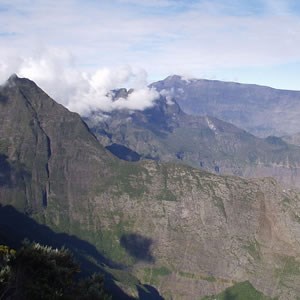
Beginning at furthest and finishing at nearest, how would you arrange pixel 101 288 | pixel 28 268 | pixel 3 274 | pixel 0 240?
pixel 0 240
pixel 101 288
pixel 28 268
pixel 3 274

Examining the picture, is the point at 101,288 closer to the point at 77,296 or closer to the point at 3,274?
the point at 77,296

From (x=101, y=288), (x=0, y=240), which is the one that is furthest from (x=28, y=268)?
(x=0, y=240)

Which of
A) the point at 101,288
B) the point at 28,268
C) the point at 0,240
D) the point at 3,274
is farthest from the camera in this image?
the point at 0,240

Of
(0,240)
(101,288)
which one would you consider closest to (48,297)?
(101,288)

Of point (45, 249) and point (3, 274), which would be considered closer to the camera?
point (3, 274)

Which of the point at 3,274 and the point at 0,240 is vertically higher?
the point at 3,274

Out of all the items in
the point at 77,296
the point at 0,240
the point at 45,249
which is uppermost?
the point at 45,249

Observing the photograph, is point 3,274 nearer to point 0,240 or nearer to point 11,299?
point 11,299
